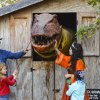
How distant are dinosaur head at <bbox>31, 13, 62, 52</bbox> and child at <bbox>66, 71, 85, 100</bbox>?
0.80m

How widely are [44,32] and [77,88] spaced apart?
116 centimetres

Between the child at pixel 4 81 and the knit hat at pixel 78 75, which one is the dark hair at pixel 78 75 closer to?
the knit hat at pixel 78 75

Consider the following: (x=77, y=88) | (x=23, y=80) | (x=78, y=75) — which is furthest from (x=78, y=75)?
(x=23, y=80)

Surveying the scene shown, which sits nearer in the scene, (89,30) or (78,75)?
(78,75)

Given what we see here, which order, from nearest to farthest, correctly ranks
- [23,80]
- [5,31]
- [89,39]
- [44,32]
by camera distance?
[44,32] → [89,39] → [5,31] → [23,80]

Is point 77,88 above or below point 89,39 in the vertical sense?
below

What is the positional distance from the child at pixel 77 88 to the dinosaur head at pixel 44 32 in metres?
0.80

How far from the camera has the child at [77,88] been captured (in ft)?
25.2

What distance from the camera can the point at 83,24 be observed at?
8.70 m

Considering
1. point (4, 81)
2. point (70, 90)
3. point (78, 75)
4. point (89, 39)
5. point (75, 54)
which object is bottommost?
point (70, 90)

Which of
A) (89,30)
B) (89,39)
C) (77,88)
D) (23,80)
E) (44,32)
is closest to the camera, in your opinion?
(77,88)

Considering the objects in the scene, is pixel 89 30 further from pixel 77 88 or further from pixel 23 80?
pixel 23 80

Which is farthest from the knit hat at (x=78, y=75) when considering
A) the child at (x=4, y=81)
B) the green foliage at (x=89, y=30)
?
the child at (x=4, y=81)

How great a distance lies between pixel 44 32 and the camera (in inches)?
306
